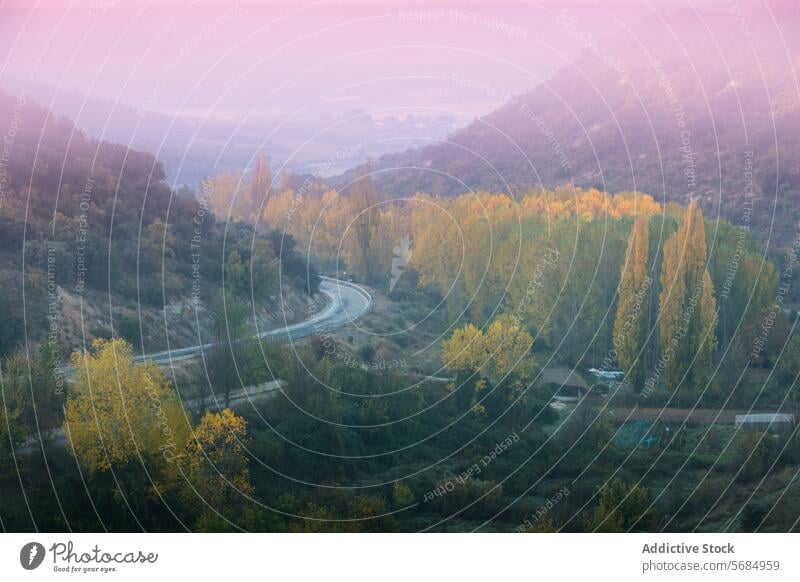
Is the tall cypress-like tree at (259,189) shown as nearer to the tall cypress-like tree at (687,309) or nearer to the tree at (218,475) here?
the tree at (218,475)

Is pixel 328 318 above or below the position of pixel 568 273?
below

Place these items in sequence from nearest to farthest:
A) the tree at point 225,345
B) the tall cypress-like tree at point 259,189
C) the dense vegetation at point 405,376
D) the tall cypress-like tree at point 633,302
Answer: the dense vegetation at point 405,376 < the tree at point 225,345 < the tall cypress-like tree at point 633,302 < the tall cypress-like tree at point 259,189

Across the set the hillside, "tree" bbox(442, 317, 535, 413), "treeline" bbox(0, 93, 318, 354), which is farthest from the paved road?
the hillside

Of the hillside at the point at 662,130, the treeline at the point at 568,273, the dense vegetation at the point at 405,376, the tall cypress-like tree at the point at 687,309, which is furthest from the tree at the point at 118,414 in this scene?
the tall cypress-like tree at the point at 687,309

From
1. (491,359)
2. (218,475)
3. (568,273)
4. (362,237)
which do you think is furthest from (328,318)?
(568,273)

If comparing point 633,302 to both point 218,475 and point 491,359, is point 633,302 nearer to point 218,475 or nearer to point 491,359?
point 491,359
